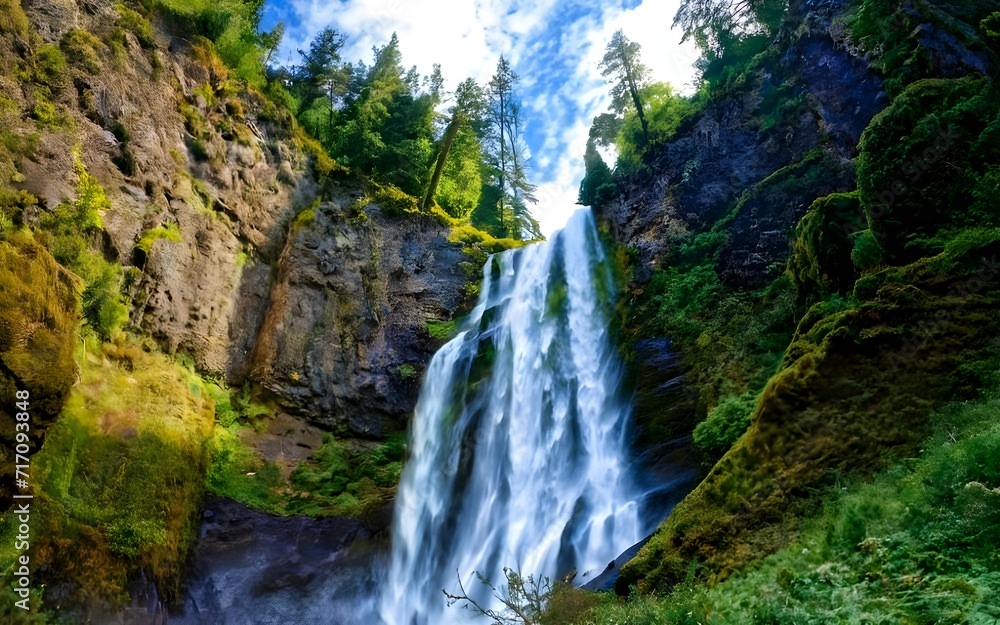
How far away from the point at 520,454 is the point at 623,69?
2048cm

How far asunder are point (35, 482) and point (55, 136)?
23.2 ft

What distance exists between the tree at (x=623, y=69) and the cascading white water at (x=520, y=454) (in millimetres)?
11855

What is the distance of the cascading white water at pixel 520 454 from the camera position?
1035 cm

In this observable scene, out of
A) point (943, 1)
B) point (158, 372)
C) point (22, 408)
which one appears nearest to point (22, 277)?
point (22, 408)

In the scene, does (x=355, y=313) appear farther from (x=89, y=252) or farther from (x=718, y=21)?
(x=718, y=21)

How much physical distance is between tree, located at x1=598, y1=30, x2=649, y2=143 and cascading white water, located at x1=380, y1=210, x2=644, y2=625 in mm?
11855

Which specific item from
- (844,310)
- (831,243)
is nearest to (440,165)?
(831,243)

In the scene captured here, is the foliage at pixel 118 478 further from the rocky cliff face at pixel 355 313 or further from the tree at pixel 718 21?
the tree at pixel 718 21

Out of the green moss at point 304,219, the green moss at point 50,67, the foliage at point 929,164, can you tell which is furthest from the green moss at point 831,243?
the green moss at point 50,67

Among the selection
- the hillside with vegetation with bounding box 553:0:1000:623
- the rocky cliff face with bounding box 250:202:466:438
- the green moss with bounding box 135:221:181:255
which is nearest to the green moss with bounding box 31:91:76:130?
the green moss with bounding box 135:221:181:255

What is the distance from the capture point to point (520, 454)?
12.7m

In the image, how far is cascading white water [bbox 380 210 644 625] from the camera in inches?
408

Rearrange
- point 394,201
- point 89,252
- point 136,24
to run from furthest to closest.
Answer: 1. point 394,201
2. point 136,24
3. point 89,252

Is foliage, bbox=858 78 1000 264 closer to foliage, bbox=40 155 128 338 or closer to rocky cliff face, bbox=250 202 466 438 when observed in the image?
rocky cliff face, bbox=250 202 466 438
